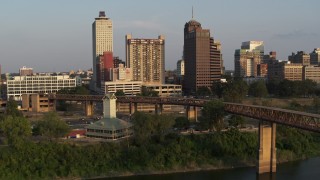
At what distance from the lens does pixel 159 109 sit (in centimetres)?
7050

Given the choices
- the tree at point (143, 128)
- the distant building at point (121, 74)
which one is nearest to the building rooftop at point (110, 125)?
the tree at point (143, 128)

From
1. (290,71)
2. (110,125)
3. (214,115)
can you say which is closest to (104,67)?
(290,71)

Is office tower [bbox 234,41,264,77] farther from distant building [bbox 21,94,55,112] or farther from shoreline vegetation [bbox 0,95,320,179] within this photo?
shoreline vegetation [bbox 0,95,320,179]

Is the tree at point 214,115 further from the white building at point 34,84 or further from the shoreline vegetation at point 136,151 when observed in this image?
the white building at point 34,84

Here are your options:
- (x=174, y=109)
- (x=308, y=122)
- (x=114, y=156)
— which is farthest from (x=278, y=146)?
(x=174, y=109)

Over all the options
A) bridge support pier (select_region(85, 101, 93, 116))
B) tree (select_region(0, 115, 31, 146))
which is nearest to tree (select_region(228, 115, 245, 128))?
tree (select_region(0, 115, 31, 146))

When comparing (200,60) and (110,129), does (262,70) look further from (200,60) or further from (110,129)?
(110,129)

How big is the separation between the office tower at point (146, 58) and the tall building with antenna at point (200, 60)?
1371 cm

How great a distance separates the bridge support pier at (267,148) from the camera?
38319mm

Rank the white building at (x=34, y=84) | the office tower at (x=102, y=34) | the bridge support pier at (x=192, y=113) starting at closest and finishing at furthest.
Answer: the bridge support pier at (x=192, y=113)
the white building at (x=34, y=84)
the office tower at (x=102, y=34)

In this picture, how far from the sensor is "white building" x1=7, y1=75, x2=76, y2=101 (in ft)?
330

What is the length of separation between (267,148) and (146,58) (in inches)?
3569

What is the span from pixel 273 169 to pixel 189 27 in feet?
277

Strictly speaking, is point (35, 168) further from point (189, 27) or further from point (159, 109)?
point (189, 27)
